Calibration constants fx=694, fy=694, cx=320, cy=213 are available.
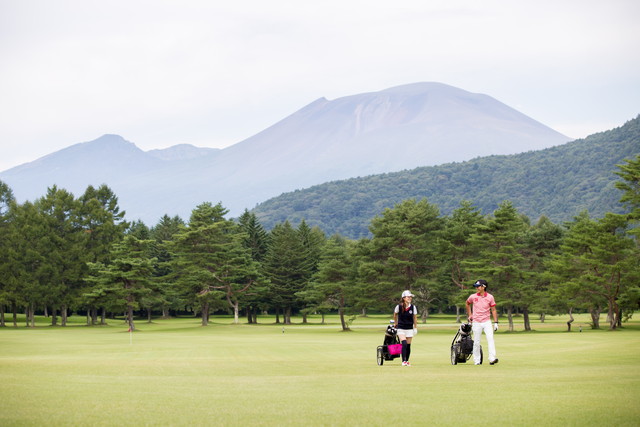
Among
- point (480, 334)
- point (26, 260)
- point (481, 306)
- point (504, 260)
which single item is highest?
point (26, 260)

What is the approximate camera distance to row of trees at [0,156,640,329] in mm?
52938

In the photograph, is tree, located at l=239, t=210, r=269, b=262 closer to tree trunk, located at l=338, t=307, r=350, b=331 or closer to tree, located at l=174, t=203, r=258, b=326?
tree, located at l=174, t=203, r=258, b=326

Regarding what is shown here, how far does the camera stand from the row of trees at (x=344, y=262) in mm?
52938

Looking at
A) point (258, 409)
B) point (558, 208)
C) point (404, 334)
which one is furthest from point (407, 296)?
point (558, 208)

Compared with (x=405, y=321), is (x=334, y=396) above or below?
below

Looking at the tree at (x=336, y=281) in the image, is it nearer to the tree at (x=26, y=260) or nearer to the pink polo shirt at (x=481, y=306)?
the tree at (x=26, y=260)

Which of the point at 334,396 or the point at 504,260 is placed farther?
the point at 504,260

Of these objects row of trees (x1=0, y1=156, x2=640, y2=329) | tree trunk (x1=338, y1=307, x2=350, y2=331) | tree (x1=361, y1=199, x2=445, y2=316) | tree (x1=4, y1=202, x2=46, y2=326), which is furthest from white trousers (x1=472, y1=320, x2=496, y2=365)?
tree (x1=4, y1=202, x2=46, y2=326)

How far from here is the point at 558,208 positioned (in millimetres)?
175500

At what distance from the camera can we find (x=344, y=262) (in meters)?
67.3

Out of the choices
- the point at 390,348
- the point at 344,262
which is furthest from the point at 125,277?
the point at 390,348

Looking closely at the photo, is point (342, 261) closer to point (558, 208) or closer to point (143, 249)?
point (143, 249)

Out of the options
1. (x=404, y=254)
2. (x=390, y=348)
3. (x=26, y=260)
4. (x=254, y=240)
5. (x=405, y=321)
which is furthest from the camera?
(x=254, y=240)

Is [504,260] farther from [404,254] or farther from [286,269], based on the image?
[286,269]
